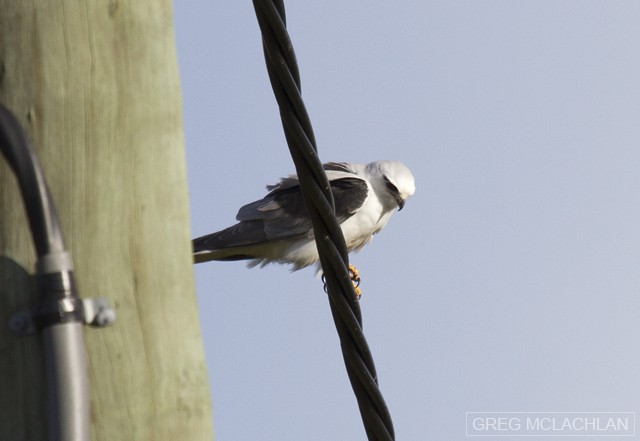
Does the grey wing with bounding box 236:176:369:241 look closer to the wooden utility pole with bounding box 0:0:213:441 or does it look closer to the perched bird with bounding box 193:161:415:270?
the perched bird with bounding box 193:161:415:270

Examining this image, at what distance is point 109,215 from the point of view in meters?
1.53

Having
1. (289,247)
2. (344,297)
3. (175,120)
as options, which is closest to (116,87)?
(175,120)

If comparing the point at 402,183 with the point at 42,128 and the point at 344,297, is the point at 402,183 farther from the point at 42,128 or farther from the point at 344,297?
the point at 42,128

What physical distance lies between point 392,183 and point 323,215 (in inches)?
244

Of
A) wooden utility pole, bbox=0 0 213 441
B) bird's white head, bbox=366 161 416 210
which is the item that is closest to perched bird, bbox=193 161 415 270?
bird's white head, bbox=366 161 416 210

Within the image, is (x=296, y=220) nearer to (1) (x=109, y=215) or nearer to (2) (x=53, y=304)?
(1) (x=109, y=215)

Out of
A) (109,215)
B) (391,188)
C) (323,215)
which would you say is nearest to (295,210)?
(391,188)

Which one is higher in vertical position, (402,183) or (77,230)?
(402,183)

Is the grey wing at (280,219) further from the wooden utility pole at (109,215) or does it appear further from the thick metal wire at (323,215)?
the wooden utility pole at (109,215)

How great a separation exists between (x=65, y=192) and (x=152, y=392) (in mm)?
360

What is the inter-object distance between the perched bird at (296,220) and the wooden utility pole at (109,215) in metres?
6.09

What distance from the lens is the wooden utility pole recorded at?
148 centimetres

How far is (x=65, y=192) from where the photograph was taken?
152 centimetres

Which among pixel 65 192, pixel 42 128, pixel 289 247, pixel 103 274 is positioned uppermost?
pixel 289 247
